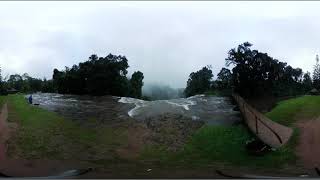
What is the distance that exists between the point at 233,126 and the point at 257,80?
58cm

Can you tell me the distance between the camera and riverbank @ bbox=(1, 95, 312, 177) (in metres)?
5.24

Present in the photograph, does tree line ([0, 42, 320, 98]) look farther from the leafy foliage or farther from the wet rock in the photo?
the wet rock

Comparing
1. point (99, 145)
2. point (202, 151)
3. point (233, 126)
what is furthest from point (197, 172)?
point (99, 145)

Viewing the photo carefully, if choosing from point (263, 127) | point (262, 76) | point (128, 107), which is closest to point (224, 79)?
point (262, 76)

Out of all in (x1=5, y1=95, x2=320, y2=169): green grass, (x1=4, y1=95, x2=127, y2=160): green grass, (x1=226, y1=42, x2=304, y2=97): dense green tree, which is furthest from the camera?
(x1=226, y1=42, x2=304, y2=97): dense green tree

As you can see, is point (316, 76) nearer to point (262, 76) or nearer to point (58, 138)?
point (262, 76)

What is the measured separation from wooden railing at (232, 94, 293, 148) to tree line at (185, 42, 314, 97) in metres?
0.15

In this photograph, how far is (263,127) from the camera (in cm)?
543

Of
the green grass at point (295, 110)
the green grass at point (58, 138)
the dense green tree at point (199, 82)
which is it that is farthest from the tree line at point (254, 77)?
the green grass at point (58, 138)

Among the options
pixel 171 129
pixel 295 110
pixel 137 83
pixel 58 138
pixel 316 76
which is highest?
pixel 316 76

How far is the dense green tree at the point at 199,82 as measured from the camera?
5668 mm

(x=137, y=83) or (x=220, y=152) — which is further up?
(x=137, y=83)

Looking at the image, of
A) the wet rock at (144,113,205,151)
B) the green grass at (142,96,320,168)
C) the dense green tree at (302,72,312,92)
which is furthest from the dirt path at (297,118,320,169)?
the wet rock at (144,113,205,151)

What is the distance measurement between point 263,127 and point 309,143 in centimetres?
49
